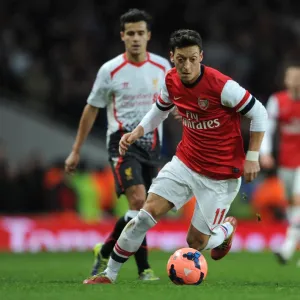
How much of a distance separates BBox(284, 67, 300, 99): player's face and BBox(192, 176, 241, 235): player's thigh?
402 cm

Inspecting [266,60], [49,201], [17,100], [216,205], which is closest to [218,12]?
[266,60]

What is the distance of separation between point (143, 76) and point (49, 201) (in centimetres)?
824

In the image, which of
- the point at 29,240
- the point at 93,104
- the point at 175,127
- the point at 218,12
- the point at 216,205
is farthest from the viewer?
the point at 218,12

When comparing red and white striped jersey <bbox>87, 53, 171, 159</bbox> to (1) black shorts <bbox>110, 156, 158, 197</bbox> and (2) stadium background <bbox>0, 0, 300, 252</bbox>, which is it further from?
(2) stadium background <bbox>0, 0, 300, 252</bbox>

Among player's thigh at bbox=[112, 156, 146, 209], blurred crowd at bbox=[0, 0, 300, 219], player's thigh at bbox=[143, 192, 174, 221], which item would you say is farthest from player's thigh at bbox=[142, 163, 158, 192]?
blurred crowd at bbox=[0, 0, 300, 219]

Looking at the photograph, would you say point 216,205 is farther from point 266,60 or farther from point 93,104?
point 266,60

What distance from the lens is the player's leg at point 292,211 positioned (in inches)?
487

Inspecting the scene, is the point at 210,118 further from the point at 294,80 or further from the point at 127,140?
the point at 294,80

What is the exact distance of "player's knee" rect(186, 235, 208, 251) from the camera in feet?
28.4

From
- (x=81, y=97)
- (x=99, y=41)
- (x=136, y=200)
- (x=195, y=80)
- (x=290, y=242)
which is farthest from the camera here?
(x=99, y=41)

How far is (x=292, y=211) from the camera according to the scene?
12.5m

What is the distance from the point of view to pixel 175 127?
20.1 m

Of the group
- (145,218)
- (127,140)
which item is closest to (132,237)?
(145,218)

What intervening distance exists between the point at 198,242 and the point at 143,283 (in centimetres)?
58
